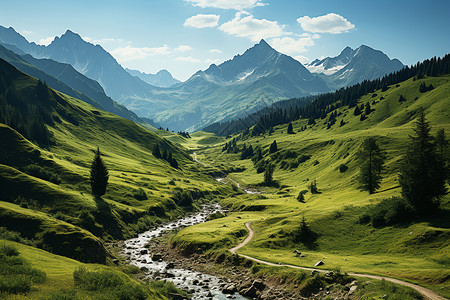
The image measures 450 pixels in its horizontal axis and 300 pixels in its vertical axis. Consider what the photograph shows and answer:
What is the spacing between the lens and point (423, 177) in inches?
1886

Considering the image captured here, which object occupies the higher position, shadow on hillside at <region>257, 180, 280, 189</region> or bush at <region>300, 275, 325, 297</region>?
bush at <region>300, 275, 325, 297</region>

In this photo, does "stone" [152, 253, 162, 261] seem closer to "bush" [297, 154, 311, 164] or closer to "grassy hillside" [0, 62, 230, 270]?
"grassy hillside" [0, 62, 230, 270]

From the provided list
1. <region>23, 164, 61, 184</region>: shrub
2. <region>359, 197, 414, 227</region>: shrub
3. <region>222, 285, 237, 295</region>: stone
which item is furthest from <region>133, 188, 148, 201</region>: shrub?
<region>359, 197, 414, 227</region>: shrub

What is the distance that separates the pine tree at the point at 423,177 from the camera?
47594mm

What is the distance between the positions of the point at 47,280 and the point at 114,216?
2003 inches

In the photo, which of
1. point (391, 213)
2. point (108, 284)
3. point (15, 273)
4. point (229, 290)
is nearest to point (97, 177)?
point (229, 290)

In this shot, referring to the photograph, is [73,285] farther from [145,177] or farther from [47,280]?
[145,177]

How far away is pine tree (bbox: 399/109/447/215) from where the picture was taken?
156ft

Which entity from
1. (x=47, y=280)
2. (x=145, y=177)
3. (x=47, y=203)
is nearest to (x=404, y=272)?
(x=47, y=280)

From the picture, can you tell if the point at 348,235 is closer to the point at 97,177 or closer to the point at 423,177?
the point at 423,177

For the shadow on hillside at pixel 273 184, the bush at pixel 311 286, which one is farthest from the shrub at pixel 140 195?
the shadow on hillside at pixel 273 184

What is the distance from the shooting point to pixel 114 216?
76250 mm

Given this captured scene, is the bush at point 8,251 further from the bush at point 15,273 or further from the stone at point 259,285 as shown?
the stone at point 259,285

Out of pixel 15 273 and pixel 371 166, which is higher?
pixel 371 166
